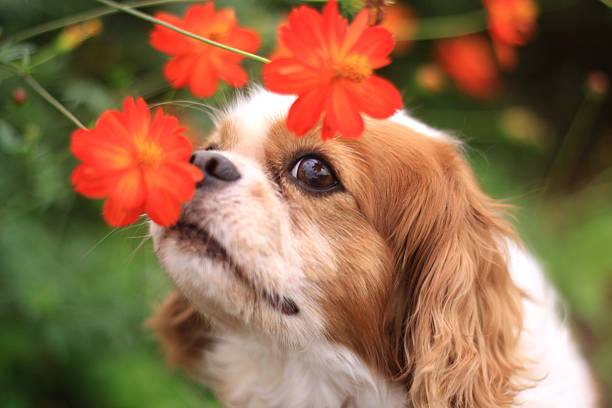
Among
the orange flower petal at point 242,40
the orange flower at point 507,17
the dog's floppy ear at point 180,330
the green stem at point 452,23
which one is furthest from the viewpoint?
the green stem at point 452,23

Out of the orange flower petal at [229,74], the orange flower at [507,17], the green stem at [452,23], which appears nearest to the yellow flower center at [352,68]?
the orange flower petal at [229,74]

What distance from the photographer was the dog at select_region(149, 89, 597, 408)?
1.44 m

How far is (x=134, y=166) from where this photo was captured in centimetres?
111

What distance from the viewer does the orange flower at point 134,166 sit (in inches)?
42.4

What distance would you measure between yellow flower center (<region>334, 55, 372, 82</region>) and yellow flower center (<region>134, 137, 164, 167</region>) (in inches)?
15.0

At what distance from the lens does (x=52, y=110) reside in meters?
2.57

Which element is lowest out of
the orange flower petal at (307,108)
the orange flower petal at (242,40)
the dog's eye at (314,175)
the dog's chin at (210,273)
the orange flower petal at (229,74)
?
the dog's chin at (210,273)

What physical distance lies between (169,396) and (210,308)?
1.23 meters

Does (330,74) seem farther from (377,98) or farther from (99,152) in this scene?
(99,152)

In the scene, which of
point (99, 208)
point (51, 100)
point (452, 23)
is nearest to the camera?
point (51, 100)

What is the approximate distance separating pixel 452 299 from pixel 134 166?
104 cm

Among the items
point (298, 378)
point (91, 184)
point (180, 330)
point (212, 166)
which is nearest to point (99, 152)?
point (91, 184)

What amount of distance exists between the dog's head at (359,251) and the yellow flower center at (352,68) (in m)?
0.46

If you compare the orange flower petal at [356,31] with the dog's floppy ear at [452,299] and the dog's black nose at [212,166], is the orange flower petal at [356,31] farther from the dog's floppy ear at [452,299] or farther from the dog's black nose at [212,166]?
the dog's floppy ear at [452,299]
